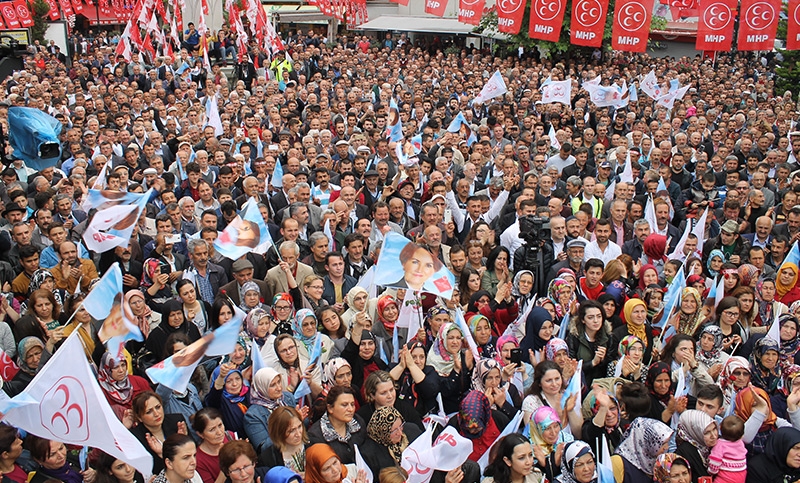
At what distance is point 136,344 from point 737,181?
311 inches

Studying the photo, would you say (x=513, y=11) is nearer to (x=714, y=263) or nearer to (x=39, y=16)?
(x=714, y=263)

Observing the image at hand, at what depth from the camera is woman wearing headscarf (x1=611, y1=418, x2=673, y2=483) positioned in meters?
5.10

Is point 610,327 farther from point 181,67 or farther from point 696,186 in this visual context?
point 181,67

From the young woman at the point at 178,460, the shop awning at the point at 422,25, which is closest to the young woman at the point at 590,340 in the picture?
the young woman at the point at 178,460

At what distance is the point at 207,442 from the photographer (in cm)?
496

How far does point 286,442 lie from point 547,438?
1627 millimetres

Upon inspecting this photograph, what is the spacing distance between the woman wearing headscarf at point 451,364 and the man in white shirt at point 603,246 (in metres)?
2.93

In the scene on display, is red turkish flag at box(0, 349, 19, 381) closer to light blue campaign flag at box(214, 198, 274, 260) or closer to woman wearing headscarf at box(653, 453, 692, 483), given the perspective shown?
light blue campaign flag at box(214, 198, 274, 260)

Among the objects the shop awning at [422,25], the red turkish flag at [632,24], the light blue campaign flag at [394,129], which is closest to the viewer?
the light blue campaign flag at [394,129]

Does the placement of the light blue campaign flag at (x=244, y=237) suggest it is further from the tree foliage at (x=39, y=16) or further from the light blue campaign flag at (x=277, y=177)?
the tree foliage at (x=39, y=16)

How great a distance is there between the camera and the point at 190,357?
215 inches

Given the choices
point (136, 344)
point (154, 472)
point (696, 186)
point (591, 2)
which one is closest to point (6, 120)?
point (136, 344)

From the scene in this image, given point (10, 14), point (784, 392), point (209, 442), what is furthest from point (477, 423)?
point (10, 14)

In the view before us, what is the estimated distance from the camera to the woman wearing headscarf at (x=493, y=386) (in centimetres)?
565
